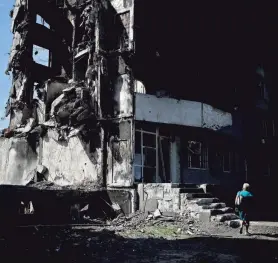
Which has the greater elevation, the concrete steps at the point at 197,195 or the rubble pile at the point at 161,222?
the concrete steps at the point at 197,195

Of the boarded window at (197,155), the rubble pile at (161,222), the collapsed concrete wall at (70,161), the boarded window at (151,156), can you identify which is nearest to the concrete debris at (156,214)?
the rubble pile at (161,222)

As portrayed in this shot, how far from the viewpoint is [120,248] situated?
9102 millimetres

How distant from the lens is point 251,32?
22797 mm

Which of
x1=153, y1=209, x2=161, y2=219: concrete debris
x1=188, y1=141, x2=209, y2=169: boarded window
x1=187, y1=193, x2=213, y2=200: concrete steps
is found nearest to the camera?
x1=187, y1=193, x2=213, y2=200: concrete steps

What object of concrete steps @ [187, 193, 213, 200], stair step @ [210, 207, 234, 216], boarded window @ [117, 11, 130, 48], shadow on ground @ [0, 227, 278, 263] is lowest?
shadow on ground @ [0, 227, 278, 263]

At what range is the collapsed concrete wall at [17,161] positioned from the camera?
65.9 ft

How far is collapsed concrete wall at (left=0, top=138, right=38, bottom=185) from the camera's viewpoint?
65.9 feet

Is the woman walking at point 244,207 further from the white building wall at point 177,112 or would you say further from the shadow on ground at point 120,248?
the white building wall at point 177,112

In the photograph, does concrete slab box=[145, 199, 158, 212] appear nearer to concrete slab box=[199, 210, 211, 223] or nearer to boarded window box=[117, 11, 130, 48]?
concrete slab box=[199, 210, 211, 223]

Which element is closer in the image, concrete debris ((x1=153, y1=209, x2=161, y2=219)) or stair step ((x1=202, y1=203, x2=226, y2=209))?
stair step ((x1=202, y1=203, x2=226, y2=209))

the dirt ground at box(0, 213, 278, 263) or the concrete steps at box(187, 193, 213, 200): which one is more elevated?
the concrete steps at box(187, 193, 213, 200)

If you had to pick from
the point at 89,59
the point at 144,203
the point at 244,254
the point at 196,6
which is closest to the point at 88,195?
the point at 144,203

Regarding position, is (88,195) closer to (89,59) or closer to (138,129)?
(138,129)

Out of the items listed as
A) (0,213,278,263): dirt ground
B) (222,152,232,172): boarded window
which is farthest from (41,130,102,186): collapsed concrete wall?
(222,152,232,172): boarded window
